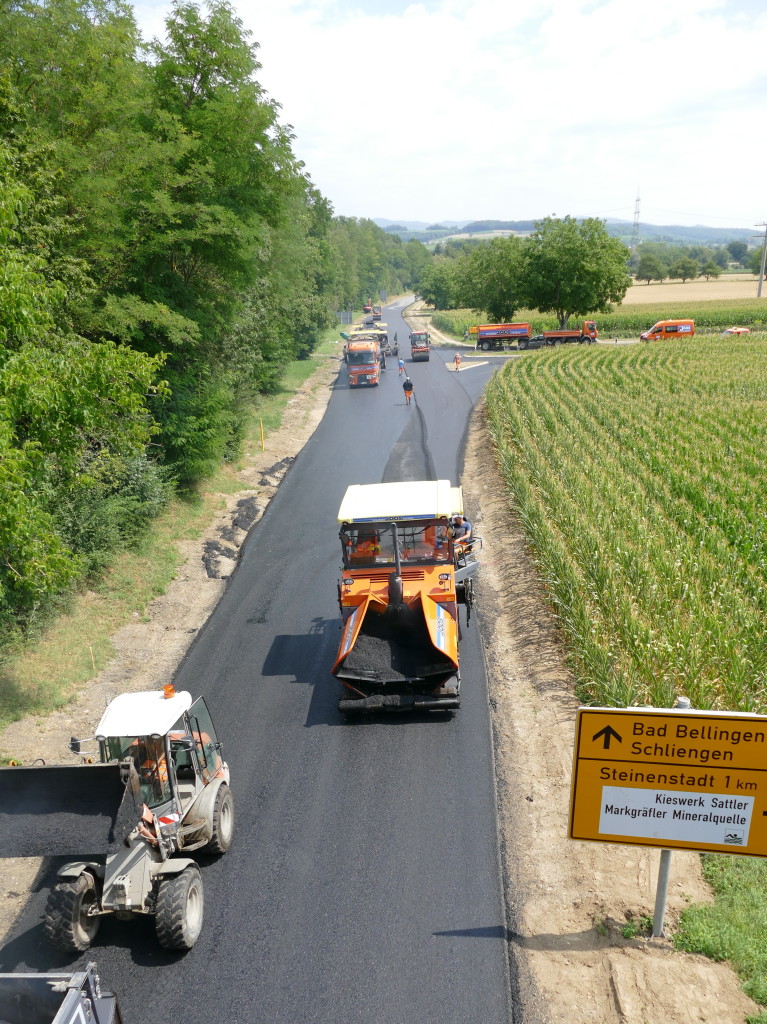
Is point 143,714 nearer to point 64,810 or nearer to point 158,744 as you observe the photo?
point 158,744

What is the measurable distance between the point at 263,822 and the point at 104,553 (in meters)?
8.80

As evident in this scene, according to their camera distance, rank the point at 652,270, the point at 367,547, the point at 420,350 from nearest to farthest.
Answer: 1. the point at 367,547
2. the point at 420,350
3. the point at 652,270

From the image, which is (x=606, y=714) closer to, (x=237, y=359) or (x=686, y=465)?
(x=686, y=465)

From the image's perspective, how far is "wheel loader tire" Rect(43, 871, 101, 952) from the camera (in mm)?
7070

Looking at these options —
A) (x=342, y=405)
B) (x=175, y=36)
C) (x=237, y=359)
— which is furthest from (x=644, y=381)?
(x=175, y=36)

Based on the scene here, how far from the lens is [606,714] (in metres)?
6.26

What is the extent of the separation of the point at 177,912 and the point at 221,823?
1585 millimetres

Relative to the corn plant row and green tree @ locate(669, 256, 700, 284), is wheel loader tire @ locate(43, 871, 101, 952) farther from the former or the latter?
green tree @ locate(669, 256, 700, 284)

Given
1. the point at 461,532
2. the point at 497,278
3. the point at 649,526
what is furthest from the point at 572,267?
the point at 461,532

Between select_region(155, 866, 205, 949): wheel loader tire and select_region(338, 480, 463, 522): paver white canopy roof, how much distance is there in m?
6.14

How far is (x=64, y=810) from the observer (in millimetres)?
7125

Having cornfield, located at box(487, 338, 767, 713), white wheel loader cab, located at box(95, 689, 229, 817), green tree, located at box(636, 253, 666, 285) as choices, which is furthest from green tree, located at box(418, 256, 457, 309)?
white wheel loader cab, located at box(95, 689, 229, 817)

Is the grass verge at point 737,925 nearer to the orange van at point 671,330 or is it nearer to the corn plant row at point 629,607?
the corn plant row at point 629,607

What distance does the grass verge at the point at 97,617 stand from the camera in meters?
12.5
